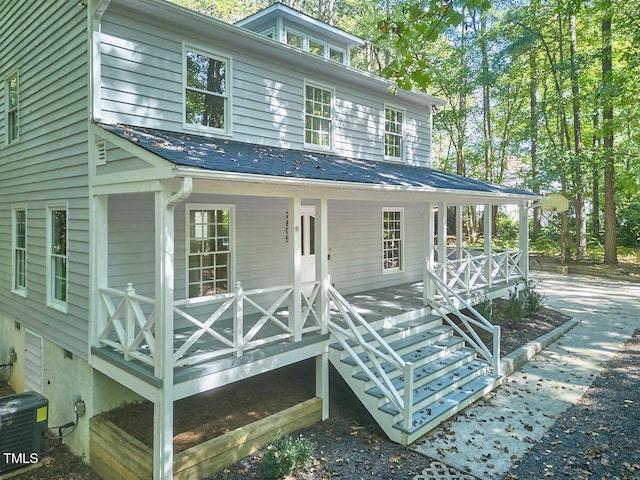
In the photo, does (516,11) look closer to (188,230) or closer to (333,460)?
(188,230)

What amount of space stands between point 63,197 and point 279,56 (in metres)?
4.93

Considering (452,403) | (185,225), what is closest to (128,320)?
(185,225)

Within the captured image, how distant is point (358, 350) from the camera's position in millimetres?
7008

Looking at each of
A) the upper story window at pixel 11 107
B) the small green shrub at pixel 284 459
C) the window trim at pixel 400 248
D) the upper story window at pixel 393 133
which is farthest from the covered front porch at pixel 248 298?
the upper story window at pixel 11 107

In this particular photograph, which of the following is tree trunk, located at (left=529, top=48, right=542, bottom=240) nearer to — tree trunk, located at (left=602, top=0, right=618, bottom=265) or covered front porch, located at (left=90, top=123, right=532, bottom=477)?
tree trunk, located at (left=602, top=0, right=618, bottom=265)

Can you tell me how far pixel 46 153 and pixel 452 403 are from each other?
27.2ft

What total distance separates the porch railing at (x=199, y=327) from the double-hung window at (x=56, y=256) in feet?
5.12

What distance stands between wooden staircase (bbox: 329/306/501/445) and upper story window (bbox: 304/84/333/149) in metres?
→ 4.64

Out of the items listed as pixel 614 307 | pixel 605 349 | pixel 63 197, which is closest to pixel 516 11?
pixel 614 307

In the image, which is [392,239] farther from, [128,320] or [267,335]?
[128,320]

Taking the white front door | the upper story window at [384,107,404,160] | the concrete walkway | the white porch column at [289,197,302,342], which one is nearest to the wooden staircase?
the concrete walkway

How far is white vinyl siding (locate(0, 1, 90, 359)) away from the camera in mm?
6637

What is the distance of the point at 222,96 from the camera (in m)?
7.86

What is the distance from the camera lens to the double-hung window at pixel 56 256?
24.0ft
